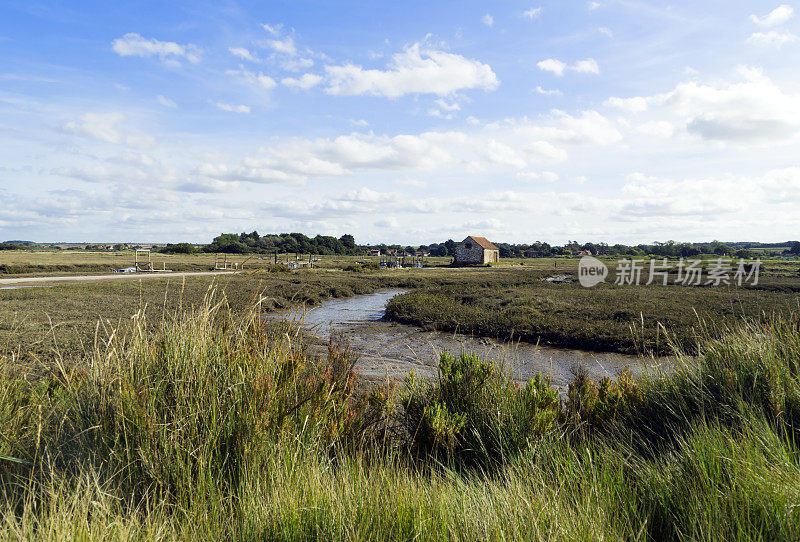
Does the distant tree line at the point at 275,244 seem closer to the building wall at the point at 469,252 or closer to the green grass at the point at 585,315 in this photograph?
the building wall at the point at 469,252

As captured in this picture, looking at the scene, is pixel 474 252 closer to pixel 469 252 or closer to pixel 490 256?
pixel 469 252

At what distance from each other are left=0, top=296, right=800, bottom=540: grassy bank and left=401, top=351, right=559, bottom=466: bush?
2 cm

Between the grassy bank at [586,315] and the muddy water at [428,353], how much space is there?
0.72 meters

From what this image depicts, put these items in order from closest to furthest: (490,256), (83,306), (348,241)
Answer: (83,306), (490,256), (348,241)

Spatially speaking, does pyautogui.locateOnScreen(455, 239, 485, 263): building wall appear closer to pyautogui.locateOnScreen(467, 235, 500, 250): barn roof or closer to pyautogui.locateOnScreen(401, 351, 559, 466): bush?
pyautogui.locateOnScreen(467, 235, 500, 250): barn roof

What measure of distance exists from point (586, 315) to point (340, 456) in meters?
15.8

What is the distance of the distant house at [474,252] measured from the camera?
7069 centimetres

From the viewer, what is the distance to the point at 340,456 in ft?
12.1

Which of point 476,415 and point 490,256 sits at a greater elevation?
point 490,256

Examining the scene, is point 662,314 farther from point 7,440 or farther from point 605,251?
point 605,251

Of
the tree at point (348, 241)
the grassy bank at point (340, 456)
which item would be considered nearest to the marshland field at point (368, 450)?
the grassy bank at point (340, 456)

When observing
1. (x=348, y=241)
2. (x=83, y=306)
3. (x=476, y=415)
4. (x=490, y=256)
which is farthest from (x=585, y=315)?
(x=348, y=241)

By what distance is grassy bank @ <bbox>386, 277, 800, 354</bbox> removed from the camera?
543 inches

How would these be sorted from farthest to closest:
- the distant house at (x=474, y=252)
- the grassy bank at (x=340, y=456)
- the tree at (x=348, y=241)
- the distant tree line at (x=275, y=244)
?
the tree at (x=348, y=241)
the distant tree line at (x=275, y=244)
the distant house at (x=474, y=252)
the grassy bank at (x=340, y=456)
